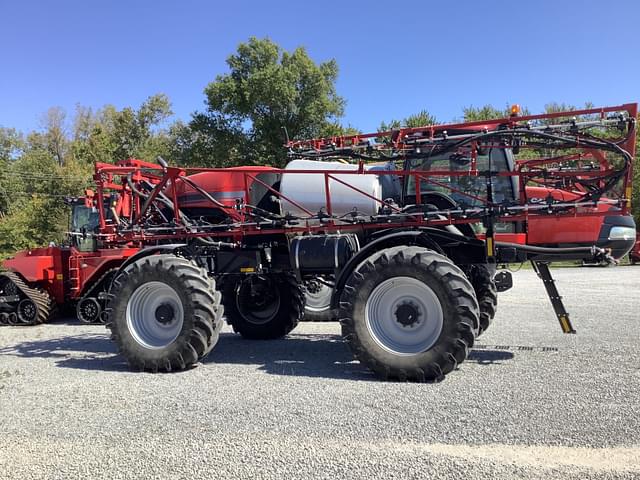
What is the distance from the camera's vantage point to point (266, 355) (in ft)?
22.9

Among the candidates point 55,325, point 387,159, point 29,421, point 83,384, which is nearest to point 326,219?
point 387,159

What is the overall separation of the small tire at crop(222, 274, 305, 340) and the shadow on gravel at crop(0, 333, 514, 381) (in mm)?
206

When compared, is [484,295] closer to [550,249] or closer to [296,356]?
[550,249]

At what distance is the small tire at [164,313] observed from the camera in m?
6.11

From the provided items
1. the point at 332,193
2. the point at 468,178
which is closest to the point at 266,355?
the point at 332,193

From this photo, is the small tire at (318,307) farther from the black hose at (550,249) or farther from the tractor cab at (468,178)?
the black hose at (550,249)

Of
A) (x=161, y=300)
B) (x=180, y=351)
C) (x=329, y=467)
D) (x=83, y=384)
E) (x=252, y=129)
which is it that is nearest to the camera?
(x=329, y=467)

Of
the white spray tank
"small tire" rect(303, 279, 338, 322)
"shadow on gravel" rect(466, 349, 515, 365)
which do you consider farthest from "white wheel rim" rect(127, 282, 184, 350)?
"small tire" rect(303, 279, 338, 322)

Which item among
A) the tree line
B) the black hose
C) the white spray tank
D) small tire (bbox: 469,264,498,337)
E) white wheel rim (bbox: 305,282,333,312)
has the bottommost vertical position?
white wheel rim (bbox: 305,282,333,312)

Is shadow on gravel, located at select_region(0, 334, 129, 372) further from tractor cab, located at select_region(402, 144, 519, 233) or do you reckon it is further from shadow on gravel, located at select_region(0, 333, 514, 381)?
tractor cab, located at select_region(402, 144, 519, 233)

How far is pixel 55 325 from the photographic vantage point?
37.1ft

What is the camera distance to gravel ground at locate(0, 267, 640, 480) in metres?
3.43

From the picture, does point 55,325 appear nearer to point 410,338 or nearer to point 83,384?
point 83,384

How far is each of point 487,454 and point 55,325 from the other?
33.8ft
